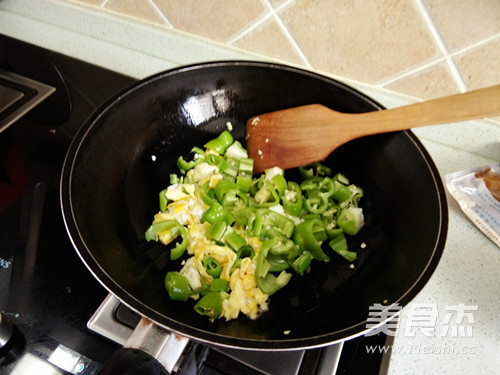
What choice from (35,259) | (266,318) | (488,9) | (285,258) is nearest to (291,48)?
(488,9)

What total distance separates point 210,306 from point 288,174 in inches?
17.0

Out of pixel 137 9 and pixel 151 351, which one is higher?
pixel 137 9

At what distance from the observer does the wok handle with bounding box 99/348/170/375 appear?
0.56 meters

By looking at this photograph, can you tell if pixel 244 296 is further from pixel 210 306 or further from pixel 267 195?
pixel 267 195

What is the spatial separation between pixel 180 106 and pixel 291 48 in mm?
392

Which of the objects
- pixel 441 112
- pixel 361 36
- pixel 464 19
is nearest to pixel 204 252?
pixel 441 112

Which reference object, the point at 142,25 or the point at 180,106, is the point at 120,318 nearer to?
the point at 180,106

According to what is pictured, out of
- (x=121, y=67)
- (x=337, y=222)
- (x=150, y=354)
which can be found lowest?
(x=150, y=354)

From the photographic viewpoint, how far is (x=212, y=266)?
83 cm

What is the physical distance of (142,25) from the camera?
4.30ft

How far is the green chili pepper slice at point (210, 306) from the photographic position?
2.50ft

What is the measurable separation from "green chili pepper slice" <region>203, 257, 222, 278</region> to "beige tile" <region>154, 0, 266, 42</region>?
0.71 metres

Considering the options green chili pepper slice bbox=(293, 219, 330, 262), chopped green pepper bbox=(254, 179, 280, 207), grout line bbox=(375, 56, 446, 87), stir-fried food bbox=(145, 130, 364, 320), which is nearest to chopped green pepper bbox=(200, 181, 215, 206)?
stir-fried food bbox=(145, 130, 364, 320)

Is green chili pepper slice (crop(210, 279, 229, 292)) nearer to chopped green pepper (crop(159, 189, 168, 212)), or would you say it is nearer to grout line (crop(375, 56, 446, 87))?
chopped green pepper (crop(159, 189, 168, 212))
